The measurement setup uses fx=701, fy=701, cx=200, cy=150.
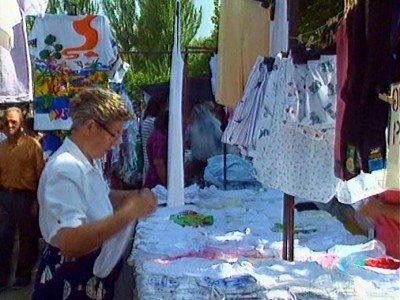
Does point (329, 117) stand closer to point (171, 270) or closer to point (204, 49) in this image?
point (171, 270)

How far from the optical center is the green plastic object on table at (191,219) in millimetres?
4355

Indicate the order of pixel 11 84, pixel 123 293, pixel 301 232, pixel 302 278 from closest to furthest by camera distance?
pixel 302 278, pixel 11 84, pixel 123 293, pixel 301 232

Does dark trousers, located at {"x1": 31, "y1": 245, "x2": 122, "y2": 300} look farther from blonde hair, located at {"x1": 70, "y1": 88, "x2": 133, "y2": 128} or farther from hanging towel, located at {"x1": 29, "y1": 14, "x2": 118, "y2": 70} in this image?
hanging towel, located at {"x1": 29, "y1": 14, "x2": 118, "y2": 70}

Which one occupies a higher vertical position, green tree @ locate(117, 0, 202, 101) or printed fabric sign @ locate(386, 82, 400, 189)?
green tree @ locate(117, 0, 202, 101)

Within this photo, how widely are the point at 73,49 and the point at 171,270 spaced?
4198mm

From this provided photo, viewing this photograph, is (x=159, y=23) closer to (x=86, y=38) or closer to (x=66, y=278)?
(x=86, y=38)

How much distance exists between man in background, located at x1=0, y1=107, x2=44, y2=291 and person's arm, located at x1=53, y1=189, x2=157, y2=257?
128 inches

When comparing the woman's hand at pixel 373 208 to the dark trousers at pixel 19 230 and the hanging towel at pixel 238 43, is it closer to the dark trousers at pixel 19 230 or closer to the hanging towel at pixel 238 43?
the hanging towel at pixel 238 43

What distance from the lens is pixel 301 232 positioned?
4.10 metres

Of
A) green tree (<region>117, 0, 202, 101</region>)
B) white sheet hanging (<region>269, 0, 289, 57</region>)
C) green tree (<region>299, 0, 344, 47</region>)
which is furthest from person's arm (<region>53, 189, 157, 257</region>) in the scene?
green tree (<region>117, 0, 202, 101</region>)

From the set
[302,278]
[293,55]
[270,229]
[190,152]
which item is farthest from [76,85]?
[302,278]

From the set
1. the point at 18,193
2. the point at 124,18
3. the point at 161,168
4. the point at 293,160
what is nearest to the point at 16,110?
the point at 18,193

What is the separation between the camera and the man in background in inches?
222

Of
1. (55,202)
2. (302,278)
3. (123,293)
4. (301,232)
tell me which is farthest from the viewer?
(301,232)
